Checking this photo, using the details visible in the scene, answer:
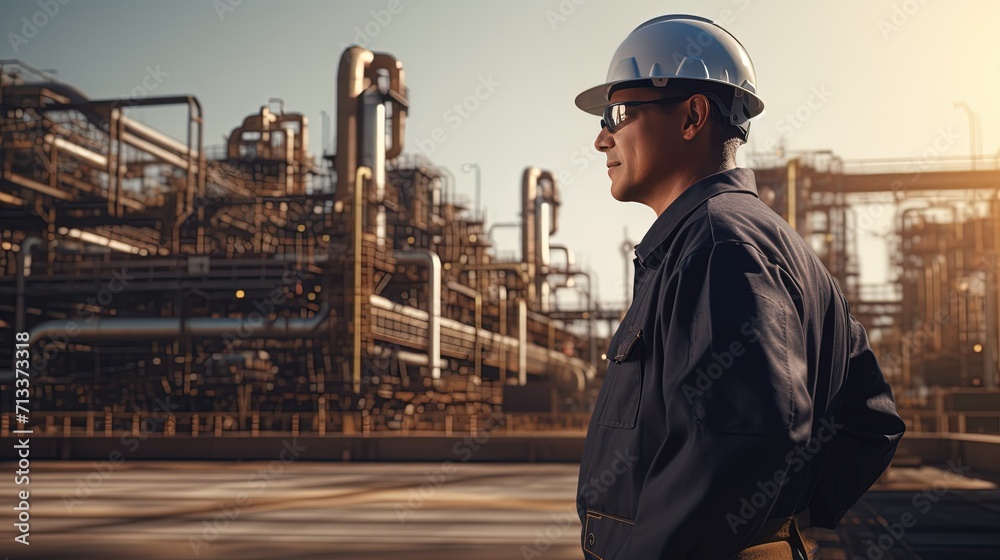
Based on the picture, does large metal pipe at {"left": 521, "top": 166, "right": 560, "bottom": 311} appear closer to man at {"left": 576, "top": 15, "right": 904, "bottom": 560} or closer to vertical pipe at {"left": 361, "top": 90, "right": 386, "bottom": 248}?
vertical pipe at {"left": 361, "top": 90, "right": 386, "bottom": 248}

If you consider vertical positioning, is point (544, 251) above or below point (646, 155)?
above

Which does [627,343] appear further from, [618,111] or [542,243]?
[542,243]

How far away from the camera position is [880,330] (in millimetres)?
51812

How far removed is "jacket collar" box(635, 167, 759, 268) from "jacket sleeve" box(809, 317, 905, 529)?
1.44ft

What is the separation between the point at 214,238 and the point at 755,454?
35789mm

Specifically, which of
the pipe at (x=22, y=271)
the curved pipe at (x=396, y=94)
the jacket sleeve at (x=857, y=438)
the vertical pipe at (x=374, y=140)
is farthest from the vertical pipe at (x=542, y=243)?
the jacket sleeve at (x=857, y=438)

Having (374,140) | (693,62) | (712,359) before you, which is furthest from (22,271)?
(712,359)

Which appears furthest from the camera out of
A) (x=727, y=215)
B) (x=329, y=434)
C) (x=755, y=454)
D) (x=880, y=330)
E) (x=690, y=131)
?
(x=880, y=330)

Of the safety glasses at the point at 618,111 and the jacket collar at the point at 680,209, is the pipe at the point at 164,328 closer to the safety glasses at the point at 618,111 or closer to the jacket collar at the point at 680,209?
the safety glasses at the point at 618,111

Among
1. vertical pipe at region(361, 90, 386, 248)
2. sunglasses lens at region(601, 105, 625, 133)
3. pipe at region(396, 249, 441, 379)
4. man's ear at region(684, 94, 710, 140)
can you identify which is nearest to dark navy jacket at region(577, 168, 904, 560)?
man's ear at region(684, 94, 710, 140)

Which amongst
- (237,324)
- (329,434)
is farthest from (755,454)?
(237,324)

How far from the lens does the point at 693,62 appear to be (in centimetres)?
197

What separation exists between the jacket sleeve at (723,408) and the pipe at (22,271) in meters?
31.7

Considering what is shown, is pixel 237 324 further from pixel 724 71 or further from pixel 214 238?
pixel 724 71
